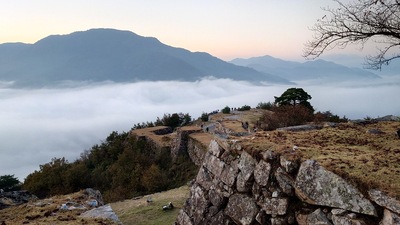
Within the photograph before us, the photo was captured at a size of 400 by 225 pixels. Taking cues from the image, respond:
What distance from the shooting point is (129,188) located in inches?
1123

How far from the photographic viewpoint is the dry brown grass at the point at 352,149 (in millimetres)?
5772

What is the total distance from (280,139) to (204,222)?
3021mm

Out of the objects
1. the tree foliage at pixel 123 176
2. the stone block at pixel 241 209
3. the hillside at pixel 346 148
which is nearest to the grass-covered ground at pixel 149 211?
the hillside at pixel 346 148

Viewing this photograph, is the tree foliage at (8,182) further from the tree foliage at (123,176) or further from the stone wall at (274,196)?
the stone wall at (274,196)

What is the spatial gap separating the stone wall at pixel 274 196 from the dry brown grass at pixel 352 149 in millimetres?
199

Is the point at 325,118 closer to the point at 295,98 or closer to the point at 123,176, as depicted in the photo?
the point at 295,98

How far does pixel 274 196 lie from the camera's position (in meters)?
6.88

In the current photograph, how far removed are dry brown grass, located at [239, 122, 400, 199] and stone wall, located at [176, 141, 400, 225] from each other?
0.20 meters

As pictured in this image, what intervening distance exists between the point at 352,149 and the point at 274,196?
8.20 ft

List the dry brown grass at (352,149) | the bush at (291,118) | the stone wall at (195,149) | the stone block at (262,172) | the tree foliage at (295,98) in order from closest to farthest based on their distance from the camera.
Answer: the dry brown grass at (352,149)
the stone block at (262,172)
the bush at (291,118)
the stone wall at (195,149)
the tree foliage at (295,98)

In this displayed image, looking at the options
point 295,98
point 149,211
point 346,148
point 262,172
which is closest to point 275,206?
point 262,172

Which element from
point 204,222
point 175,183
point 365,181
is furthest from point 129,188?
point 365,181

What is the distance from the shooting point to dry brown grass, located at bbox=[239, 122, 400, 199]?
5772 millimetres

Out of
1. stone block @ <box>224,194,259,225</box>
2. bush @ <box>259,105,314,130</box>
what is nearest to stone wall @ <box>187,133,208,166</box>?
bush @ <box>259,105,314,130</box>
